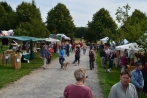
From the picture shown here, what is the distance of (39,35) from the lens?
39.8m

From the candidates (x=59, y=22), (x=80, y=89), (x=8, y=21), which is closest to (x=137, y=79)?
(x=80, y=89)

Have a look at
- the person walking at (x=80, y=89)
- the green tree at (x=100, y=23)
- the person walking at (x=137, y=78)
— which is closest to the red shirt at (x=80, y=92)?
the person walking at (x=80, y=89)

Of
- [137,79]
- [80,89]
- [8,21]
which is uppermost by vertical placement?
[8,21]

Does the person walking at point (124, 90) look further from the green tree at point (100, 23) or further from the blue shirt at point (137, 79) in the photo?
the green tree at point (100, 23)

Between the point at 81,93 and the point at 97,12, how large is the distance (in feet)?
250

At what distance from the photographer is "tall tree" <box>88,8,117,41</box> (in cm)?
7494

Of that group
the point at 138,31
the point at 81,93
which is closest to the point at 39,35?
the point at 138,31

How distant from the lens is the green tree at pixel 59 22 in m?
73.1

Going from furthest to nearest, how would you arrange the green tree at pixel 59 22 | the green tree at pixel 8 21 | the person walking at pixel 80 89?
the green tree at pixel 59 22, the green tree at pixel 8 21, the person walking at pixel 80 89

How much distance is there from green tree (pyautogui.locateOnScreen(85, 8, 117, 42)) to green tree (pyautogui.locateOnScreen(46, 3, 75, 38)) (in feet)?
17.9

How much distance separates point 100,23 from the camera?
249 ft

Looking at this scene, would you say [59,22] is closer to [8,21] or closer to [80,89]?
[8,21]

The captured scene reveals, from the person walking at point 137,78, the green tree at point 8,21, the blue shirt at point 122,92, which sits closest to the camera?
the blue shirt at point 122,92

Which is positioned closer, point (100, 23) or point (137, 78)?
point (137, 78)
